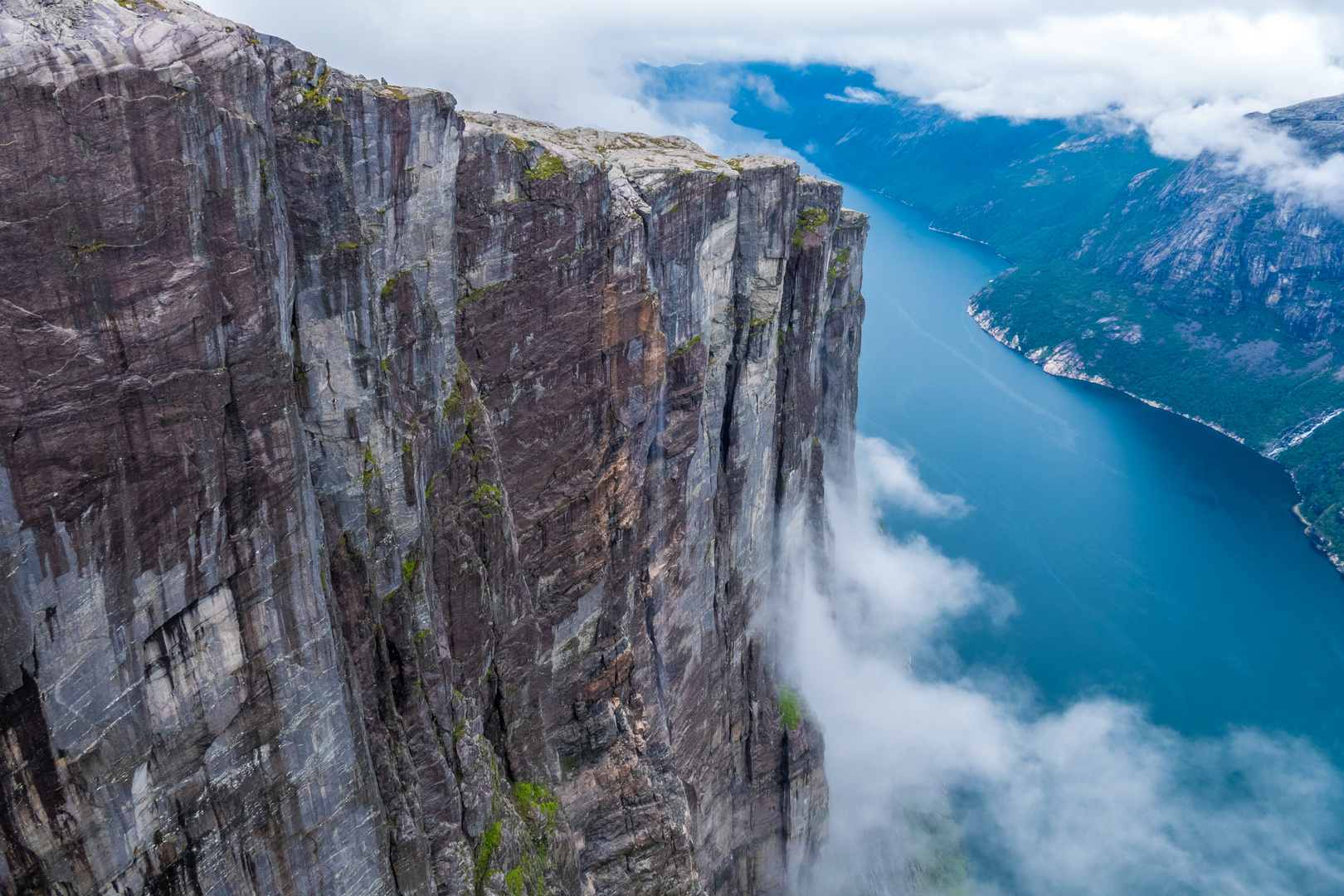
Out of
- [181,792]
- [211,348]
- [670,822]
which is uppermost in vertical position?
[211,348]

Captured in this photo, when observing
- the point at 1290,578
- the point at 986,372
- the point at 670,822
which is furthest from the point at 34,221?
the point at 986,372

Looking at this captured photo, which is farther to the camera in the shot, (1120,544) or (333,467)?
(1120,544)

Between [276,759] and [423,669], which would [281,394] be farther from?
[423,669]

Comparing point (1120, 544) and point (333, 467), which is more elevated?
point (333, 467)

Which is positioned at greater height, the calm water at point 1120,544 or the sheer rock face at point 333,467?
the sheer rock face at point 333,467

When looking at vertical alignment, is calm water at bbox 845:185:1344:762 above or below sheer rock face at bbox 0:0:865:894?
below
